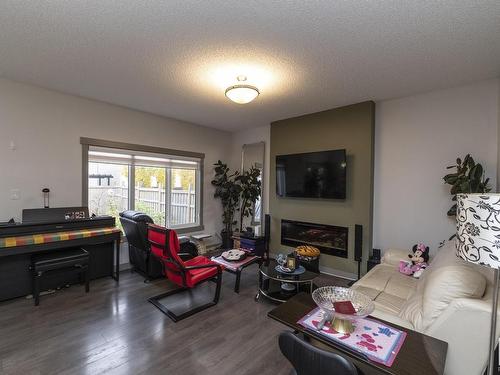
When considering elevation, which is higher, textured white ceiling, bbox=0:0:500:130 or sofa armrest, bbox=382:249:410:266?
textured white ceiling, bbox=0:0:500:130

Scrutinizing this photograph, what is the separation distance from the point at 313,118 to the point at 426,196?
2102 millimetres

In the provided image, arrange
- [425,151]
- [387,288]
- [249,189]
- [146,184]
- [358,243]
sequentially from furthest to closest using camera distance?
[249,189] < [146,184] < [358,243] < [425,151] < [387,288]

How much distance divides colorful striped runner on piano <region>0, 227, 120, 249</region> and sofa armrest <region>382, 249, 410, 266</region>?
3.78m

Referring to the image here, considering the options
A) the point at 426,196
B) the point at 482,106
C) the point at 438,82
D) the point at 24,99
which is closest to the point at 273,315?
the point at 426,196

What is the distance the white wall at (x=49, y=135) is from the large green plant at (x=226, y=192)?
160cm

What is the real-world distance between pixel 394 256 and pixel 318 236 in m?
1.28

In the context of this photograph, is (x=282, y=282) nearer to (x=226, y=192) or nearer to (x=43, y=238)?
(x=226, y=192)

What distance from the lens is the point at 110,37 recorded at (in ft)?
7.00

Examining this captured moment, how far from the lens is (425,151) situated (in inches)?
132

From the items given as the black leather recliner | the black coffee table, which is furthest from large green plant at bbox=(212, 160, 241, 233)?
the black coffee table

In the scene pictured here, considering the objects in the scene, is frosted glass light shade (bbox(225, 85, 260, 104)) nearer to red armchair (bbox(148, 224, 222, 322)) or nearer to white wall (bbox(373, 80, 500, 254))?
red armchair (bbox(148, 224, 222, 322))

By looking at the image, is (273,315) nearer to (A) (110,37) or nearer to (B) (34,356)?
(B) (34,356)

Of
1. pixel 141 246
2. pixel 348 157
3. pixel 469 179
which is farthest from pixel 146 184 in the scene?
pixel 469 179

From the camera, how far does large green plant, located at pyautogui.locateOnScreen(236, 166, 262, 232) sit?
16.5 feet
